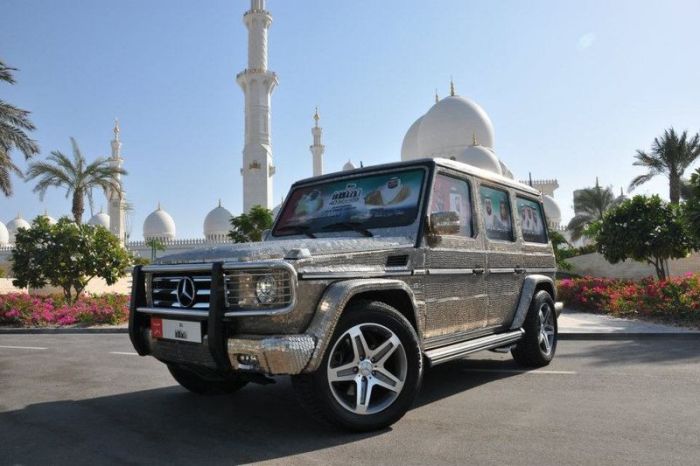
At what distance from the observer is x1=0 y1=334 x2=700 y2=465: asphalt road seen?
121 inches

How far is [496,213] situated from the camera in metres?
5.21

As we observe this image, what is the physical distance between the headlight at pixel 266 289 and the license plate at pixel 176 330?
0.47 m

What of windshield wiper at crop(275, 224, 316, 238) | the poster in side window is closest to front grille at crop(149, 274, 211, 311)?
windshield wiper at crop(275, 224, 316, 238)

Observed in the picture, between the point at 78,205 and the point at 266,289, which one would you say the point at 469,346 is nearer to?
the point at 266,289

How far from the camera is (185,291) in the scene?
3.57 m

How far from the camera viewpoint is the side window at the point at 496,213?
499 cm

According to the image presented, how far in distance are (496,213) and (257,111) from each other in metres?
39.8

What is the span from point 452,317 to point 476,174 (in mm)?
1393

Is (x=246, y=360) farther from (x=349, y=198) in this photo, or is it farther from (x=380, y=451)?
(x=349, y=198)

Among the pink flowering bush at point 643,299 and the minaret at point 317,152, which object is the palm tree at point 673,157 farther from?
the minaret at point 317,152

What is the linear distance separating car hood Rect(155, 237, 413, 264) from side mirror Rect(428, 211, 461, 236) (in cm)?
28

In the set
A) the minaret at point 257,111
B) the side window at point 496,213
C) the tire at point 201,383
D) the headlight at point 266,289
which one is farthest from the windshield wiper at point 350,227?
the minaret at point 257,111

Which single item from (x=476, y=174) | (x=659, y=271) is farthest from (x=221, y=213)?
(x=476, y=174)

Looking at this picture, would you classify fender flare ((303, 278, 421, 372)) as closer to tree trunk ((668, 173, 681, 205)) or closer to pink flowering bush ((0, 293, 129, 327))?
pink flowering bush ((0, 293, 129, 327))
